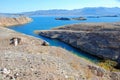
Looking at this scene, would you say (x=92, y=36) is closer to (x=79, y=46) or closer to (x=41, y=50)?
(x=79, y=46)

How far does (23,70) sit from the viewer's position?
37.2 feet

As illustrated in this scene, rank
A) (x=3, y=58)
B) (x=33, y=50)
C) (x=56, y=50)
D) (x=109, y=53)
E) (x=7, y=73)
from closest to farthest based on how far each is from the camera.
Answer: (x=7, y=73) < (x=3, y=58) < (x=33, y=50) < (x=56, y=50) < (x=109, y=53)

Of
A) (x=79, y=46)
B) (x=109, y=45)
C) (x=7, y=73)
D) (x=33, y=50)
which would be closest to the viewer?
(x=7, y=73)

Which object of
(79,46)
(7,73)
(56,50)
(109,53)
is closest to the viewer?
(7,73)

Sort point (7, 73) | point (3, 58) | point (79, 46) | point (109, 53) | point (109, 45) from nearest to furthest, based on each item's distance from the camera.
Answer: point (7, 73) → point (3, 58) → point (109, 53) → point (109, 45) → point (79, 46)

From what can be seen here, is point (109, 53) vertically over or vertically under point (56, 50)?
under

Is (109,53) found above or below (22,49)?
below

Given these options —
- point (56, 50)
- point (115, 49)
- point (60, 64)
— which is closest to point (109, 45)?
point (115, 49)

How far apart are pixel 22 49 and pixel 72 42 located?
40.7 meters

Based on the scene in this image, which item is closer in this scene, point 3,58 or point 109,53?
point 3,58

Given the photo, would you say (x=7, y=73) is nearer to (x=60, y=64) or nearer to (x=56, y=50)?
(x=60, y=64)

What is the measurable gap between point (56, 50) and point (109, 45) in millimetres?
29545

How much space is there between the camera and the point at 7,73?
10836 mm

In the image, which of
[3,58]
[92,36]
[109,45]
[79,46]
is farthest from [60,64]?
[92,36]
